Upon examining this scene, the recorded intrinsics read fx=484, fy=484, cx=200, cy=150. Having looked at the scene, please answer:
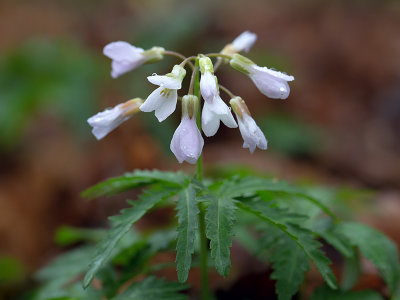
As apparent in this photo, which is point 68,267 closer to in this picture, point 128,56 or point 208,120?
point 128,56

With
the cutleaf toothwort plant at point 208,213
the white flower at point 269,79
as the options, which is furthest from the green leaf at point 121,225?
the white flower at point 269,79

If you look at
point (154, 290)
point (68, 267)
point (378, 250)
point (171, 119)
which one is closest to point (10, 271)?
point (68, 267)

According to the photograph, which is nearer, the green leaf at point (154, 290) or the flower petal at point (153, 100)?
the flower petal at point (153, 100)

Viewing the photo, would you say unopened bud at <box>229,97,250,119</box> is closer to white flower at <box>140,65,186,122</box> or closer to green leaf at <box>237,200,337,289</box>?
white flower at <box>140,65,186,122</box>

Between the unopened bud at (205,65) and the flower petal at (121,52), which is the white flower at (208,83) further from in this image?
the flower petal at (121,52)

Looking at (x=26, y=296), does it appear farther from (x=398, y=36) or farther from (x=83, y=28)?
(x=398, y=36)

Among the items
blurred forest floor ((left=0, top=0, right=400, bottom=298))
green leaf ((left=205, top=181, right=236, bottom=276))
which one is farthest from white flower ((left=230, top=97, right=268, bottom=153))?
blurred forest floor ((left=0, top=0, right=400, bottom=298))

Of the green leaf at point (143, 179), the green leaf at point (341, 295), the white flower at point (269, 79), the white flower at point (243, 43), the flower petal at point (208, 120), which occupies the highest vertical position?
the white flower at point (243, 43)
